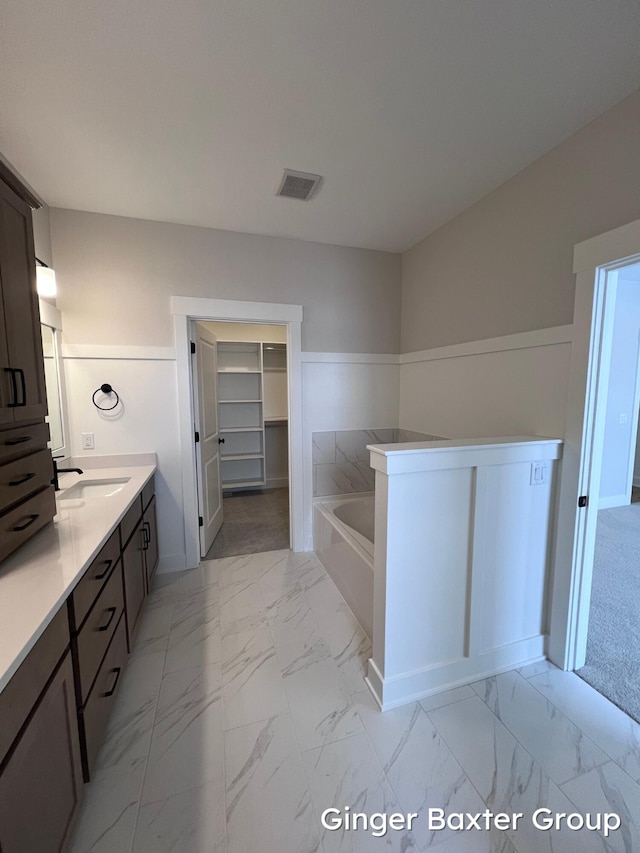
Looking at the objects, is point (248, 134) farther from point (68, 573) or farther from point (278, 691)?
point (278, 691)

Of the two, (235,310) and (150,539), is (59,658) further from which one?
(235,310)

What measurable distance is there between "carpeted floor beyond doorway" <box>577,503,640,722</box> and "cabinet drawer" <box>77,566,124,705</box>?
86.8 inches

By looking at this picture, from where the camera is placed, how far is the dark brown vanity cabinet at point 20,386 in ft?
3.80

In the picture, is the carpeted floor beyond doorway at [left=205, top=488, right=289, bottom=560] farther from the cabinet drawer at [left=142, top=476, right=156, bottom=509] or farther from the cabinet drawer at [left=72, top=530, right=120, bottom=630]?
the cabinet drawer at [left=72, top=530, right=120, bottom=630]

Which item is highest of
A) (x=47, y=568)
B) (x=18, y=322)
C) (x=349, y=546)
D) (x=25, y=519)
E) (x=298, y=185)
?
(x=298, y=185)

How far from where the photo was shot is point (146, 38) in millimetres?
1204

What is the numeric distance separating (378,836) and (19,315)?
2.18 metres

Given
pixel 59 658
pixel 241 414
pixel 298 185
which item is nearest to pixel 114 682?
pixel 59 658

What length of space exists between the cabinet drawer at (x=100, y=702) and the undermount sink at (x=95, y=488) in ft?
2.63

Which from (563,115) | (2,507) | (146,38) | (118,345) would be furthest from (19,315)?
(563,115)

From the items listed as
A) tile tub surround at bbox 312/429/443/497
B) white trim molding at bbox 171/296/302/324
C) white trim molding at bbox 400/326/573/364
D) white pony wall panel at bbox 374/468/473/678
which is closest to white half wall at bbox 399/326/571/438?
white trim molding at bbox 400/326/573/364

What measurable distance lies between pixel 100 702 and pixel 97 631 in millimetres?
269

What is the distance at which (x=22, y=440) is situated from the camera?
1238mm

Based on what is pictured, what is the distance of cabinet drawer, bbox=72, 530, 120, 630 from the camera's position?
1135mm
